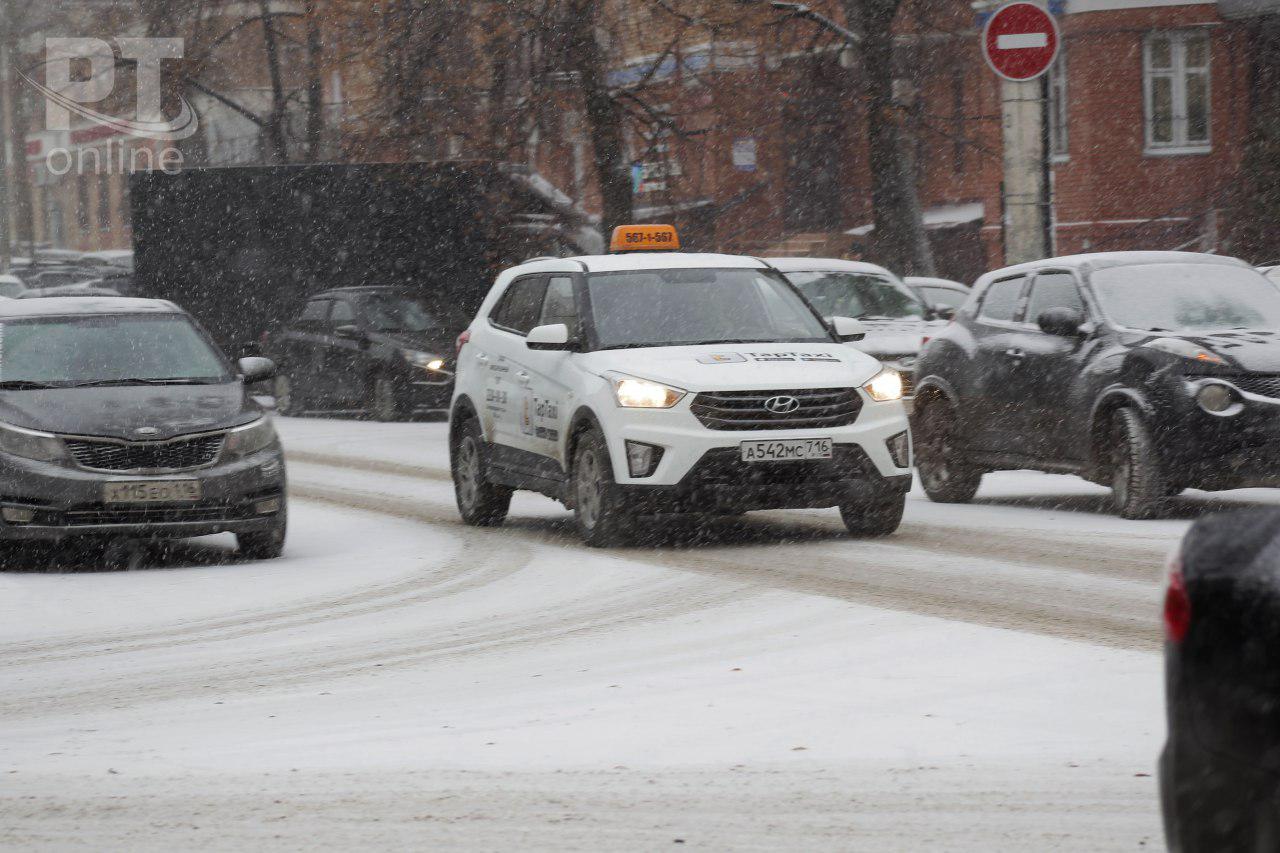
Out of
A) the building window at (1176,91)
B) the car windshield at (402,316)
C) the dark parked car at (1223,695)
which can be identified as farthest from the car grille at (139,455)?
the building window at (1176,91)

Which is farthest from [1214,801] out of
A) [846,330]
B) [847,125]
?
[847,125]

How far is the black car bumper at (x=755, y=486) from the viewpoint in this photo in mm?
12164

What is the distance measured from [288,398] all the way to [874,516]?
18.1 metres

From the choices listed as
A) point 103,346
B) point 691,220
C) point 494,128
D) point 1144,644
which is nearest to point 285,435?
point 494,128

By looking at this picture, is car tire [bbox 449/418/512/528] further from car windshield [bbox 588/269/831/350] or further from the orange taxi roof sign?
the orange taxi roof sign

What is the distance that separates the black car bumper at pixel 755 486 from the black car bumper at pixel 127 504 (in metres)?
2.08

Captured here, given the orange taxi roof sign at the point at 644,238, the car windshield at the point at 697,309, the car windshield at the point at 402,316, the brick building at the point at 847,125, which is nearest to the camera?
the car windshield at the point at 697,309

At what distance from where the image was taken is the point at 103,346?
13.5m

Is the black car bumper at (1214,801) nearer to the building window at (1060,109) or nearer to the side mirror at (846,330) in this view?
the side mirror at (846,330)

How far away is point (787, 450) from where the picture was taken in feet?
40.1

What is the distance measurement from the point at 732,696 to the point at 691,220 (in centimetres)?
2680

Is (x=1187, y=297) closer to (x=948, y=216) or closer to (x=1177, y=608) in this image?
(x=1177, y=608)

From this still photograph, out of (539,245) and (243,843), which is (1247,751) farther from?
(539,245)

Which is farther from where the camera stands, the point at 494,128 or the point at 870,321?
the point at 494,128
